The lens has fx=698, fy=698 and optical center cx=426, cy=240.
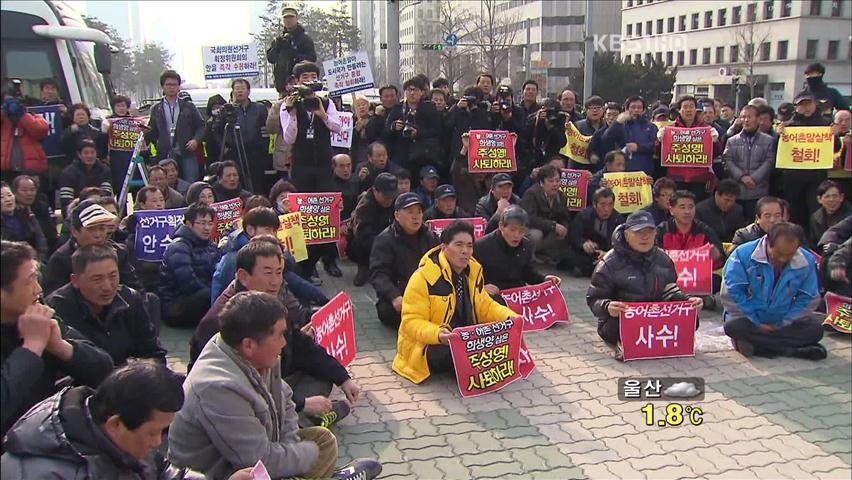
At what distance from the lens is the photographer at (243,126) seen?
8.59 meters

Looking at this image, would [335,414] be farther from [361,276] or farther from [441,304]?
[361,276]

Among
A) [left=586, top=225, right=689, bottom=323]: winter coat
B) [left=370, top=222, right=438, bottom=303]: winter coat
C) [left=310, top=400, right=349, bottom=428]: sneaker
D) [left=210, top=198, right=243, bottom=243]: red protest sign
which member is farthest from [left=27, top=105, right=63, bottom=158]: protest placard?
[left=586, top=225, right=689, bottom=323]: winter coat

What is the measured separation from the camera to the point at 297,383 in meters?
4.23

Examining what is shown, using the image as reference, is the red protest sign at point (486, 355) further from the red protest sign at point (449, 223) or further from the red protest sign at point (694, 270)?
the red protest sign at point (694, 270)

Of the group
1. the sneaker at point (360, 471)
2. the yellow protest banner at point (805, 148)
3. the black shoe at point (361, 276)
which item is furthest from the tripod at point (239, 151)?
the yellow protest banner at point (805, 148)

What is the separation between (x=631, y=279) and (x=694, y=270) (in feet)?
4.78

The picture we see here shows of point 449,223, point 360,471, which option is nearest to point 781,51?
point 449,223

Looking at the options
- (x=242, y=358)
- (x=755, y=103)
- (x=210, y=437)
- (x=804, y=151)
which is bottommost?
(x=210, y=437)

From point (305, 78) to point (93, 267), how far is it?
4572mm

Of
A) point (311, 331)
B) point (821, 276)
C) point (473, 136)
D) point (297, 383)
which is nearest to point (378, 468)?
point (297, 383)

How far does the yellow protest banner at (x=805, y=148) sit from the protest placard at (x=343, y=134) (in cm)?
489

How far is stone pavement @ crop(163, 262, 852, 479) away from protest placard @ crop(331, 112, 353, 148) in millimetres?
3000

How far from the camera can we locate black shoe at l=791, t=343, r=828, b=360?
5496 mm

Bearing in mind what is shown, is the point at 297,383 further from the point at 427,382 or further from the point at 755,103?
the point at 755,103
